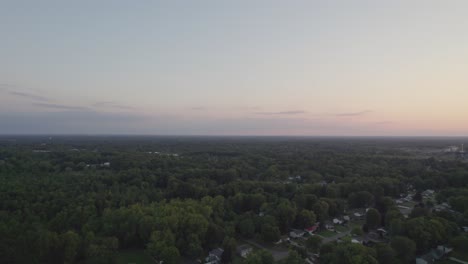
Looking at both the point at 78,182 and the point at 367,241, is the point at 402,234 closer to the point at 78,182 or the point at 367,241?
the point at 367,241

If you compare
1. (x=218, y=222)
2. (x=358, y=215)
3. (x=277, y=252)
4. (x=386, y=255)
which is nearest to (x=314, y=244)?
(x=277, y=252)

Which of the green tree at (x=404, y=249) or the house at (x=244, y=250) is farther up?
the green tree at (x=404, y=249)

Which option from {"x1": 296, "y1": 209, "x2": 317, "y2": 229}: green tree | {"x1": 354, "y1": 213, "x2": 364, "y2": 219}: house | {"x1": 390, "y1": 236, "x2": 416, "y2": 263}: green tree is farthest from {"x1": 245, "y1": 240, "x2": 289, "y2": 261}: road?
{"x1": 354, "y1": 213, "x2": 364, "y2": 219}: house

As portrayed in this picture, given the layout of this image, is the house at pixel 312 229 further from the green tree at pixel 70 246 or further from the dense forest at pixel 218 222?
the green tree at pixel 70 246

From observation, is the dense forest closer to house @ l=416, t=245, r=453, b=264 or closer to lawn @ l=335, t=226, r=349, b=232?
lawn @ l=335, t=226, r=349, b=232

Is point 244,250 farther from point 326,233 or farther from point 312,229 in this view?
point 326,233

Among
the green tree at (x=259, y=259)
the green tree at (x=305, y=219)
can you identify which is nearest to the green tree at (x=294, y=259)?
the green tree at (x=259, y=259)
